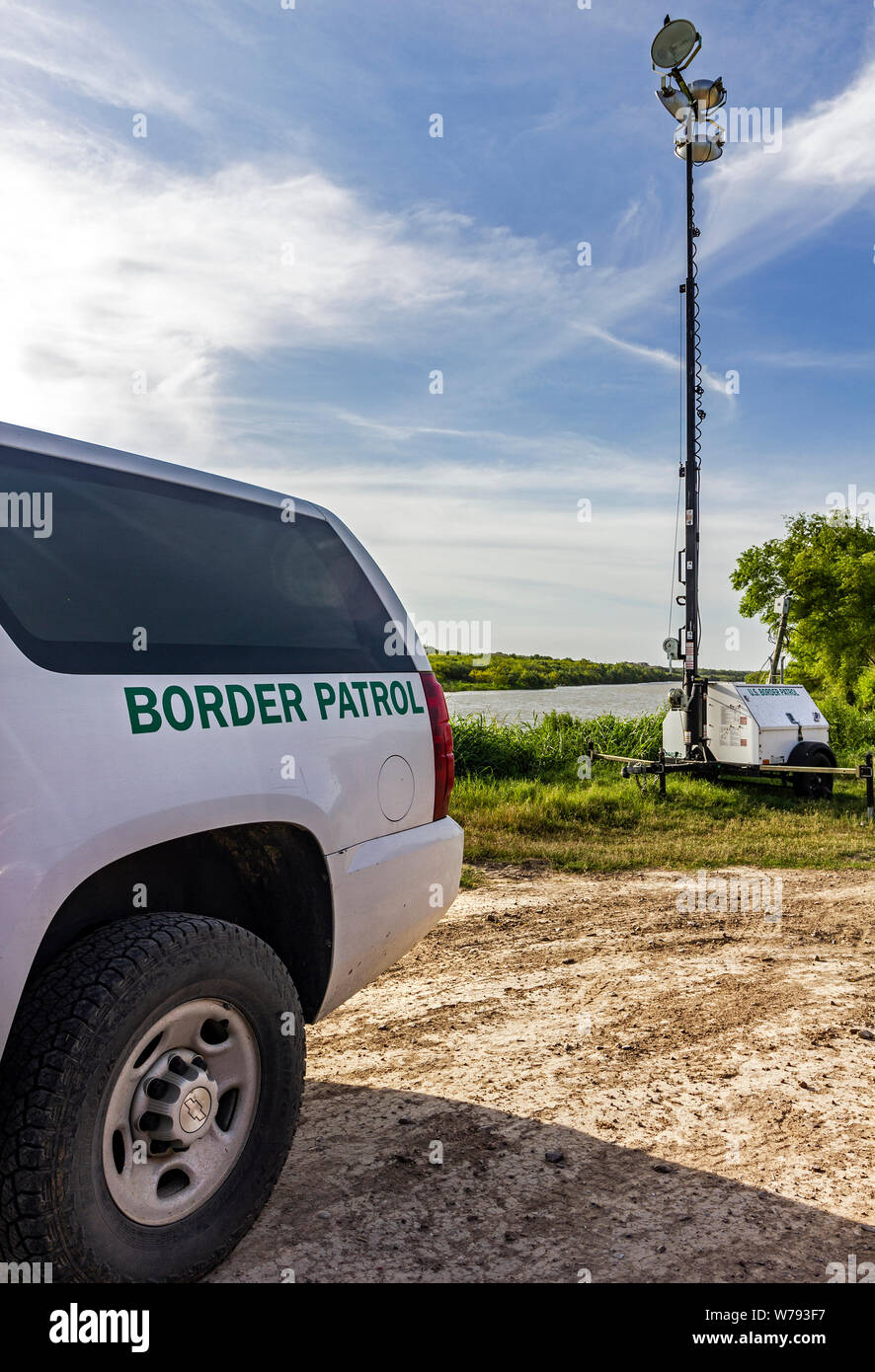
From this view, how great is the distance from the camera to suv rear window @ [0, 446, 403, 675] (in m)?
2.50

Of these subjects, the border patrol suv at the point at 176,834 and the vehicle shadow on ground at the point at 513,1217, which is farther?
the vehicle shadow on ground at the point at 513,1217

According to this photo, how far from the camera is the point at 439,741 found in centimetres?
369

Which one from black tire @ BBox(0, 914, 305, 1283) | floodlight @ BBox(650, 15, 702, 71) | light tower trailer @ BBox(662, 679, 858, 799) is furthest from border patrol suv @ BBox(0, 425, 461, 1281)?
floodlight @ BBox(650, 15, 702, 71)

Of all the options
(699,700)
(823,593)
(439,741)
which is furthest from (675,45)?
(823,593)

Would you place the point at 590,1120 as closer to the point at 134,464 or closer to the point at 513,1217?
the point at 513,1217

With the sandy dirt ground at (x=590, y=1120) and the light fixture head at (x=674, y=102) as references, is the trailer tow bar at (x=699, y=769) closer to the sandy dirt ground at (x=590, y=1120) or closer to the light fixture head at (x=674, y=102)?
A: the sandy dirt ground at (x=590, y=1120)

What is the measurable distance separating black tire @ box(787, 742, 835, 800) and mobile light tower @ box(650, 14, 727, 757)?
4.18 ft

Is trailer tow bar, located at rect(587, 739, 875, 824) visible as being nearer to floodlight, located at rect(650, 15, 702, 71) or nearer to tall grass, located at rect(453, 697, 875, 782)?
tall grass, located at rect(453, 697, 875, 782)

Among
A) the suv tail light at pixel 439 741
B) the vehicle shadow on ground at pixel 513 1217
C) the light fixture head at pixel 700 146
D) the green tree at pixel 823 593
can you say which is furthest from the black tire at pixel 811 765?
the green tree at pixel 823 593

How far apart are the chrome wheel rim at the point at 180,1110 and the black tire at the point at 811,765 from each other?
11587 millimetres

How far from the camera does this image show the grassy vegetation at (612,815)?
9.17 m

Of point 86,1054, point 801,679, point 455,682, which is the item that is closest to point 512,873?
point 86,1054

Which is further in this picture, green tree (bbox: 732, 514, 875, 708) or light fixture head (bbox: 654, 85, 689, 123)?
green tree (bbox: 732, 514, 875, 708)
